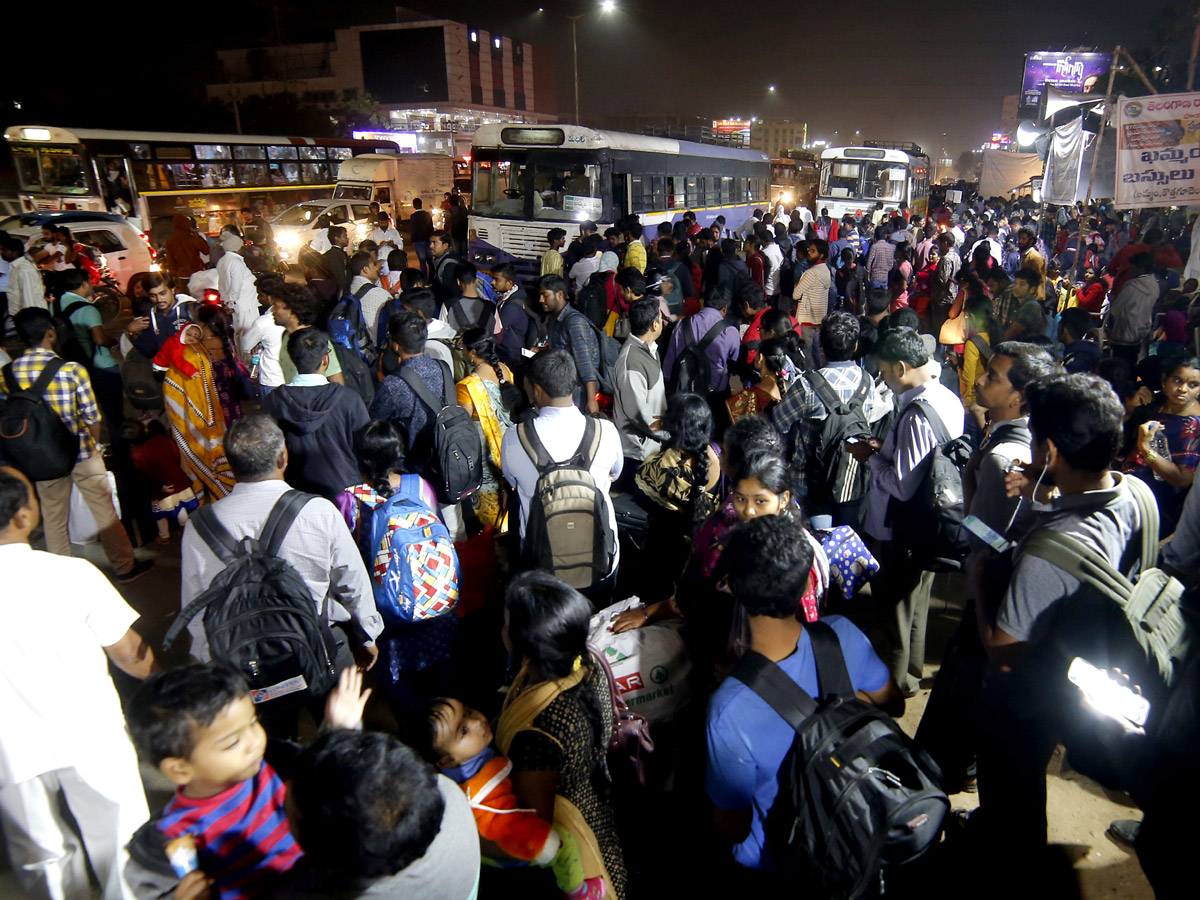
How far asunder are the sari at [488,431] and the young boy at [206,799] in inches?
103

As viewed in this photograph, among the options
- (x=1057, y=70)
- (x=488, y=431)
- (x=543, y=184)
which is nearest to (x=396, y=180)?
(x=543, y=184)

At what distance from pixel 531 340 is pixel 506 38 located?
78.4 meters

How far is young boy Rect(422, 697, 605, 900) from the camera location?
6.71ft

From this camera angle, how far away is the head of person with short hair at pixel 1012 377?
3.23 m

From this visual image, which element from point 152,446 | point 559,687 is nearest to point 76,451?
point 152,446

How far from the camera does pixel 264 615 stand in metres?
2.65

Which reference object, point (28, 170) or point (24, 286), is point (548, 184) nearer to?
point (24, 286)

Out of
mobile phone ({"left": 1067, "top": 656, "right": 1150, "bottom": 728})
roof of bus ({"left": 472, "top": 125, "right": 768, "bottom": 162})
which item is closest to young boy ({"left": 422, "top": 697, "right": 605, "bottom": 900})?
mobile phone ({"left": 1067, "top": 656, "right": 1150, "bottom": 728})

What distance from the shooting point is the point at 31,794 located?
253 centimetres

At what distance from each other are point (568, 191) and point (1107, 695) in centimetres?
1193

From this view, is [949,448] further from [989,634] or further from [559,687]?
[559,687]

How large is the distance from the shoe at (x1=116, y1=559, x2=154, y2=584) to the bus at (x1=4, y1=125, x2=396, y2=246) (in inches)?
489

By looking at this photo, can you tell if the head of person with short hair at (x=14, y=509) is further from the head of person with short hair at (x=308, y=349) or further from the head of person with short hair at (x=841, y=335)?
the head of person with short hair at (x=841, y=335)

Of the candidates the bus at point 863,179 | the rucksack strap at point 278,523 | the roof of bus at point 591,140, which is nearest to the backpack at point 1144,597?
the rucksack strap at point 278,523
